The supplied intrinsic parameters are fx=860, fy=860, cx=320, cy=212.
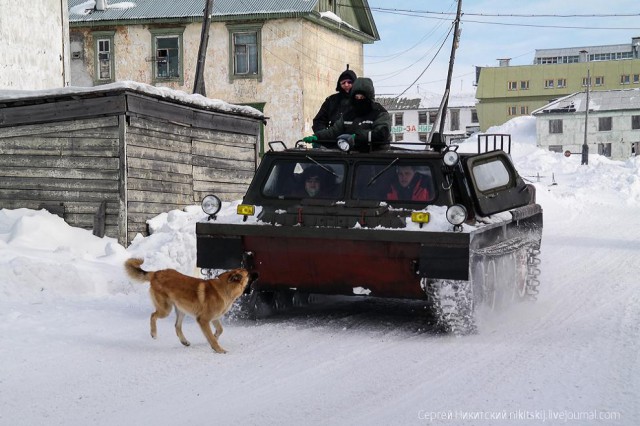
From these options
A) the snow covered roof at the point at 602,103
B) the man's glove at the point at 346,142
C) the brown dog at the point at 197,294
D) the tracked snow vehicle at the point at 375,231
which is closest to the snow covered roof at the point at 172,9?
the man's glove at the point at 346,142

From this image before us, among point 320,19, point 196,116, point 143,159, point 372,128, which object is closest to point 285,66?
point 320,19

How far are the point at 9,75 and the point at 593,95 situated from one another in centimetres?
6427

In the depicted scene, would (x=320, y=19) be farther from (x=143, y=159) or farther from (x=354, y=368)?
(x=354, y=368)

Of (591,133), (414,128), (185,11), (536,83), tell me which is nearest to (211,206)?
(185,11)

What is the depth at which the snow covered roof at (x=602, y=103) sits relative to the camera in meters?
73.7

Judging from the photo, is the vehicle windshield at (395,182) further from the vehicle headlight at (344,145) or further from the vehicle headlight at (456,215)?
the vehicle headlight at (456,215)

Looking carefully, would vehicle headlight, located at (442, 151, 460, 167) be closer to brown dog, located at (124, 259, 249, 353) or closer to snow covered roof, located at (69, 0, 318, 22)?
brown dog, located at (124, 259, 249, 353)

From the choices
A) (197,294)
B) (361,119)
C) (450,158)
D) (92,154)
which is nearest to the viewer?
(197,294)

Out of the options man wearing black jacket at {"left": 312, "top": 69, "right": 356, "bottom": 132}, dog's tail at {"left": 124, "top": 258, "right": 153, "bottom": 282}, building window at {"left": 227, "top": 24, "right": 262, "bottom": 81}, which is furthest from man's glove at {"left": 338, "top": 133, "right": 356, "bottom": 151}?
building window at {"left": 227, "top": 24, "right": 262, "bottom": 81}

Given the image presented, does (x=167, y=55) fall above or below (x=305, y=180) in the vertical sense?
above

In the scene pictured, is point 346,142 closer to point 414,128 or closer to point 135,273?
point 135,273

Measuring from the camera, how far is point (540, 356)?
6926 millimetres

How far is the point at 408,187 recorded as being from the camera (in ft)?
27.5

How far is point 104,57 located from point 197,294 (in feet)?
92.8
